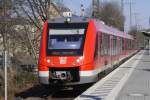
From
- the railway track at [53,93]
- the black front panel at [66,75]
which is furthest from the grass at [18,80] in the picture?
the black front panel at [66,75]

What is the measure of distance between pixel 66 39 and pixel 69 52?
0.70 meters

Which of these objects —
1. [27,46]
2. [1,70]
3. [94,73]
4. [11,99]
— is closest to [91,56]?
[94,73]

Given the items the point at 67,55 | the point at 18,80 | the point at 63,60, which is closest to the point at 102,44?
the point at 67,55

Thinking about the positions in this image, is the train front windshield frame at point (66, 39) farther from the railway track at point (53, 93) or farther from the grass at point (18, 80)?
the grass at point (18, 80)

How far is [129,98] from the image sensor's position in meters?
15.1

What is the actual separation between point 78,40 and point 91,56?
890 millimetres

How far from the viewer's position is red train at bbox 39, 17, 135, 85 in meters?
19.1

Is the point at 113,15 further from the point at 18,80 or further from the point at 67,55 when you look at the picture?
the point at 67,55

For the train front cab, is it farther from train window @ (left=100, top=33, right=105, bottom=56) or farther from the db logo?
train window @ (left=100, top=33, right=105, bottom=56)

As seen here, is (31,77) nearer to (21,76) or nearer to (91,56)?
(21,76)

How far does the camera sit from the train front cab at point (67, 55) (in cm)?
1906

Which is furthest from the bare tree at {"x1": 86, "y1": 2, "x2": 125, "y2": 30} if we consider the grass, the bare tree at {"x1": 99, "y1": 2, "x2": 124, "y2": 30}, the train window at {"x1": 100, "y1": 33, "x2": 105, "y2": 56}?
the train window at {"x1": 100, "y1": 33, "x2": 105, "y2": 56}

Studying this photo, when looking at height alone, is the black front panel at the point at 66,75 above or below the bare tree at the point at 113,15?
below

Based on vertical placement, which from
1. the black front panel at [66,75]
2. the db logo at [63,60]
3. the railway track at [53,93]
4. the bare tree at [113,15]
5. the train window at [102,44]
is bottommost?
the railway track at [53,93]
